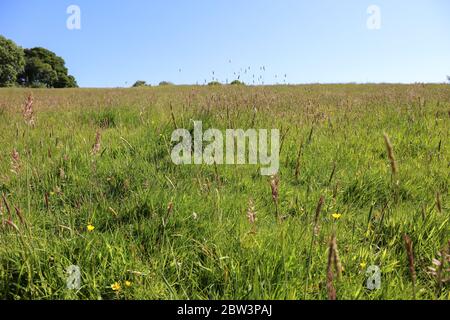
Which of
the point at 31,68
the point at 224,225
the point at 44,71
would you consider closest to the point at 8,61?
the point at 44,71

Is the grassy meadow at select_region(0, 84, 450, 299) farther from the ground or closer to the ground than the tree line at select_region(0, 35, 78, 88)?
closer to the ground

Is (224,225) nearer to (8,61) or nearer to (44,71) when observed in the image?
(8,61)

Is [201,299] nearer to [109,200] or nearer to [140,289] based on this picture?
[140,289]

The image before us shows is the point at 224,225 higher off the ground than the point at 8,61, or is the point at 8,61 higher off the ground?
the point at 8,61

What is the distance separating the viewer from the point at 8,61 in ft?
182

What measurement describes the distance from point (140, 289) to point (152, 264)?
0.72 feet

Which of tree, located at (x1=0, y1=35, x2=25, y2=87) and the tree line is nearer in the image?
tree, located at (x1=0, y1=35, x2=25, y2=87)

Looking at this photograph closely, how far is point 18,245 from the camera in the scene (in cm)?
182

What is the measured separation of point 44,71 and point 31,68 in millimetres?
3448

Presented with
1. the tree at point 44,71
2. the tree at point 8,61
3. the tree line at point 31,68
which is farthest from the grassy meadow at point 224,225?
the tree at point 44,71

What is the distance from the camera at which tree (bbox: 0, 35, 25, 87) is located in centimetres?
5412

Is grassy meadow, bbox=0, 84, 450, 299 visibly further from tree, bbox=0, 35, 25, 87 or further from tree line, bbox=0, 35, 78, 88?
tree line, bbox=0, 35, 78, 88

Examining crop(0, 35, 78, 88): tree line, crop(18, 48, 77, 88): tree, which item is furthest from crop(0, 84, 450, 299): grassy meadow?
crop(18, 48, 77, 88): tree

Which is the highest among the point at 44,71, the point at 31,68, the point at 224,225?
the point at 31,68
